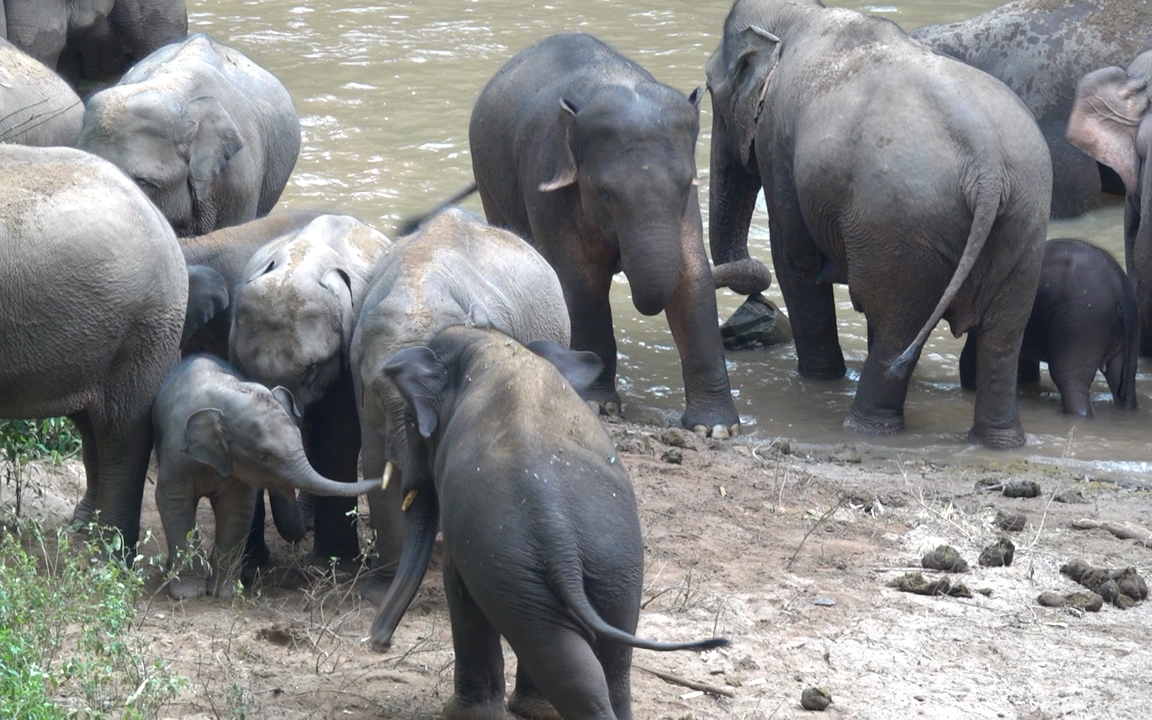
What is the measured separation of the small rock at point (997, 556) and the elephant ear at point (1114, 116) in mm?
3470

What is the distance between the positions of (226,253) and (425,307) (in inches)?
61.9

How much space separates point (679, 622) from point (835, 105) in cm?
322

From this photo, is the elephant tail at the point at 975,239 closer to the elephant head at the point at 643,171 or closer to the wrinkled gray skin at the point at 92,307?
the elephant head at the point at 643,171

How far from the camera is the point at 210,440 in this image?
4664 mm

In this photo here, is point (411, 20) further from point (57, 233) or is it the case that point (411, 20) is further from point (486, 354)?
point (486, 354)

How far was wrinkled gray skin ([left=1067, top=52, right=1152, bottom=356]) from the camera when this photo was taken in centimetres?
795

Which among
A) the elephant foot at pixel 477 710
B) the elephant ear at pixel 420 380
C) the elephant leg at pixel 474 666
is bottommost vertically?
the elephant foot at pixel 477 710

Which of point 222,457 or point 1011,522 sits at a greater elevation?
point 222,457

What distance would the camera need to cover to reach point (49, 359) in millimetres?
4699

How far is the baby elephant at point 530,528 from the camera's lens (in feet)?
11.2

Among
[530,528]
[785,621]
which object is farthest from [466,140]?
[530,528]

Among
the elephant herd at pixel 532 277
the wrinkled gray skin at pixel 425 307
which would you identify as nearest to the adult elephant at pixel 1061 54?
the elephant herd at pixel 532 277

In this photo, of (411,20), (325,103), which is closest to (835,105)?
(325,103)

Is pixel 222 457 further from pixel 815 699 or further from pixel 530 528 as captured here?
pixel 815 699
